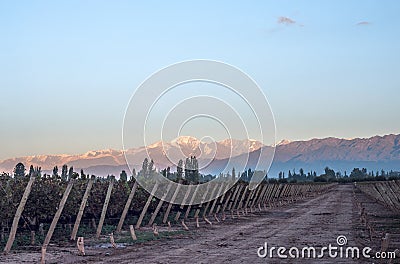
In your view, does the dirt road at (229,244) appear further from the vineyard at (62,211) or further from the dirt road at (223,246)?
the vineyard at (62,211)

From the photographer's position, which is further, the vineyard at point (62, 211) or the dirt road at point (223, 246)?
the vineyard at point (62, 211)

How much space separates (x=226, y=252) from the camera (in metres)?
16.5

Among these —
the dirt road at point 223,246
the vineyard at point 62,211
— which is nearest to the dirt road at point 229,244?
the dirt road at point 223,246

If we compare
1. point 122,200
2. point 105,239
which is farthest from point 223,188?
point 105,239

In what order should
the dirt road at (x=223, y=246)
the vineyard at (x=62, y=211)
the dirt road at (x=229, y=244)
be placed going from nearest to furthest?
1. the dirt road at (x=223, y=246)
2. the dirt road at (x=229, y=244)
3. the vineyard at (x=62, y=211)

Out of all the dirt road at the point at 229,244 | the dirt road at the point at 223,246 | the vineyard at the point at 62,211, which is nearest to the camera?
the dirt road at the point at 223,246

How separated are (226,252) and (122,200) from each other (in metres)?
11.3

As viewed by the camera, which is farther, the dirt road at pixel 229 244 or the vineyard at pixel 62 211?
the vineyard at pixel 62 211

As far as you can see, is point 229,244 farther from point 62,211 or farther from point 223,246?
point 62,211

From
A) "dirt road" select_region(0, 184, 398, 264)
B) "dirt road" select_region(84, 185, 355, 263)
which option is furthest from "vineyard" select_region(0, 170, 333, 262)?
"dirt road" select_region(84, 185, 355, 263)

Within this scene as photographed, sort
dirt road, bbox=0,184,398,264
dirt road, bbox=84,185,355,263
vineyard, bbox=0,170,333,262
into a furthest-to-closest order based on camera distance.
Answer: vineyard, bbox=0,170,333,262 → dirt road, bbox=84,185,355,263 → dirt road, bbox=0,184,398,264

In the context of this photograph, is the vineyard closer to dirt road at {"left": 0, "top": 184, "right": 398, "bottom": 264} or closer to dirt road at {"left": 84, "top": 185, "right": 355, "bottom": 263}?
dirt road at {"left": 0, "top": 184, "right": 398, "bottom": 264}

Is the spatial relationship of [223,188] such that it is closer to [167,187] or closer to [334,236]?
[167,187]

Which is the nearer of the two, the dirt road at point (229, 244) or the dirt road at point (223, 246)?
the dirt road at point (223, 246)
